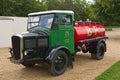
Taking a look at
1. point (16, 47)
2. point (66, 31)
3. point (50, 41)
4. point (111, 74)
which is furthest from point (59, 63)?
point (111, 74)

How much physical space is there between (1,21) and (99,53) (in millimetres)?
8819

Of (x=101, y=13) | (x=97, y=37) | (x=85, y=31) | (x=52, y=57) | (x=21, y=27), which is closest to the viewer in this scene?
(x=52, y=57)

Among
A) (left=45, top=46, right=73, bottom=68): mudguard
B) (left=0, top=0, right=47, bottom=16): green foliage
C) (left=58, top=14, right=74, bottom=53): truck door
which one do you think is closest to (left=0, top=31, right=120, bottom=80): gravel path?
(left=45, top=46, right=73, bottom=68): mudguard

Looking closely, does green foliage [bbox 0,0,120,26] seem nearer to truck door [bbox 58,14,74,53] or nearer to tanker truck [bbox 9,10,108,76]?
truck door [bbox 58,14,74,53]

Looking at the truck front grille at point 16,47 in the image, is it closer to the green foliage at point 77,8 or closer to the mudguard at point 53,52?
the mudguard at point 53,52

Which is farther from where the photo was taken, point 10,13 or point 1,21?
point 10,13

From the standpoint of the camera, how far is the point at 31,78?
8648 mm

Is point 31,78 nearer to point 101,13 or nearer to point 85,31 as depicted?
point 85,31

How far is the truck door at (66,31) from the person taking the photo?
940 cm

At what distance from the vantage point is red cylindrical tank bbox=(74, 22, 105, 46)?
10.5 m

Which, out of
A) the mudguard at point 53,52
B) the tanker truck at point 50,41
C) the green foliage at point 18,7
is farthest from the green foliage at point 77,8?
the mudguard at point 53,52

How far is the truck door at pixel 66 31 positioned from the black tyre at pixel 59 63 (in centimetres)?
54

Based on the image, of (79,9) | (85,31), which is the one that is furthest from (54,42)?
(79,9)

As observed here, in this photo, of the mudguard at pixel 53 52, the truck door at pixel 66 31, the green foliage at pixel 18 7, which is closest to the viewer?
the mudguard at pixel 53 52
